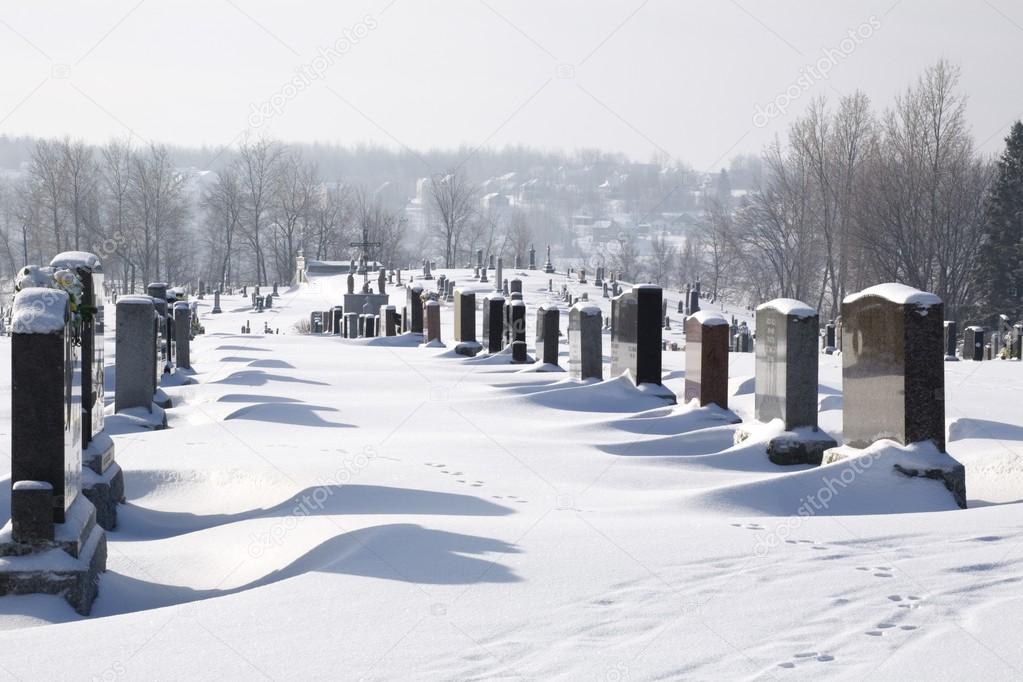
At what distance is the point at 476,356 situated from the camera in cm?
1947

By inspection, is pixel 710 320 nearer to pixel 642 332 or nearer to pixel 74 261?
pixel 642 332

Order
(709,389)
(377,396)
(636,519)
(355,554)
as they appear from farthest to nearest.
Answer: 1. (377,396)
2. (709,389)
3. (636,519)
4. (355,554)

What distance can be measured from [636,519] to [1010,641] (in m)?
2.48

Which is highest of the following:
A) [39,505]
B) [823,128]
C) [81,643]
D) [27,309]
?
[823,128]

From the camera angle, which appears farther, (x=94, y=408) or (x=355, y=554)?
(x=94, y=408)

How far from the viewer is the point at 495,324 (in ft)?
64.5

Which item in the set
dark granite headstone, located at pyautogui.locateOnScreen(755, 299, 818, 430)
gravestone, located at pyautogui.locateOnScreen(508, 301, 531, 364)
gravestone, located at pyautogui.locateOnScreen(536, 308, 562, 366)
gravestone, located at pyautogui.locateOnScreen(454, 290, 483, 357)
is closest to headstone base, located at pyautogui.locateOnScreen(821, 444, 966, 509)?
dark granite headstone, located at pyautogui.locateOnScreen(755, 299, 818, 430)

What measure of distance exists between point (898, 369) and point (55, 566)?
18.9ft

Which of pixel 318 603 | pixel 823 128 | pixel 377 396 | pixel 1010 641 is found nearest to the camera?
pixel 1010 641

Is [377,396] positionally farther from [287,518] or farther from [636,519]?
[636,519]

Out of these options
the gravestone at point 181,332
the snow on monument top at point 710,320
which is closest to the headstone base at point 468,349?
the gravestone at point 181,332

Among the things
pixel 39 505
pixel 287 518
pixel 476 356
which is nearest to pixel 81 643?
pixel 39 505

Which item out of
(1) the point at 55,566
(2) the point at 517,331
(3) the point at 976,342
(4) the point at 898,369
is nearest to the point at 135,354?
(1) the point at 55,566

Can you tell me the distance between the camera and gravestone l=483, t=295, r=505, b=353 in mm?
19609
